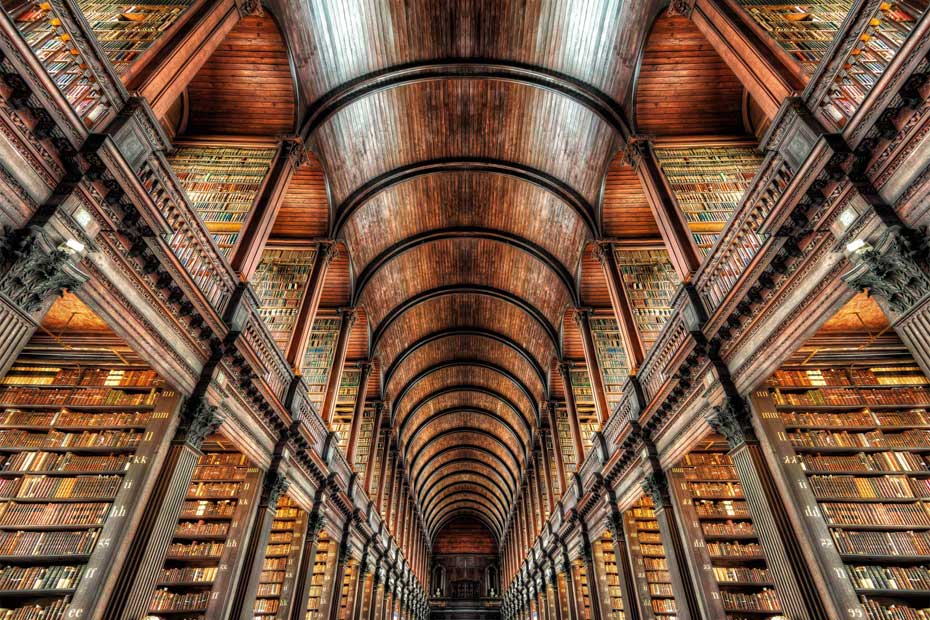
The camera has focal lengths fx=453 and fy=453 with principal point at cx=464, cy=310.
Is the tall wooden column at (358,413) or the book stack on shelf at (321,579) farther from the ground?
the tall wooden column at (358,413)

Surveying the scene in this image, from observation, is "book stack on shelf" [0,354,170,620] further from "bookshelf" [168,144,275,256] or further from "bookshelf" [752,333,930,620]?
"bookshelf" [752,333,930,620]

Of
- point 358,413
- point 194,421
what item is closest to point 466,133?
point 358,413

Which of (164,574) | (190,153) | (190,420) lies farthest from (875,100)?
(190,153)

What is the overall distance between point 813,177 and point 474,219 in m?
12.1

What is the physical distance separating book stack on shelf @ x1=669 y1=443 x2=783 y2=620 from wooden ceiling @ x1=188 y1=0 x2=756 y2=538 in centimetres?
676

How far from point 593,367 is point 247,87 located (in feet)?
36.0

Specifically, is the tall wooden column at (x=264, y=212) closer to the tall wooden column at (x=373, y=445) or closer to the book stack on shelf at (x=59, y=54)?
the book stack on shelf at (x=59, y=54)

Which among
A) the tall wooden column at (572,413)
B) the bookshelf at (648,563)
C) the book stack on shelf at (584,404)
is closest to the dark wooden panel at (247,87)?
the bookshelf at (648,563)

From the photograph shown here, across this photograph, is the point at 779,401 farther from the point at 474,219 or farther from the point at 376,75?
the point at 474,219

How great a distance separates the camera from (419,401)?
80.4 feet

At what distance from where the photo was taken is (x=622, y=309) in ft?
34.6

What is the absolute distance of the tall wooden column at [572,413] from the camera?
1423 cm

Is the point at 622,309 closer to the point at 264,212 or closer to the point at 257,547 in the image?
the point at 264,212

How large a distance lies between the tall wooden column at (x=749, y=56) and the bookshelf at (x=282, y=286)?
9.54 metres
